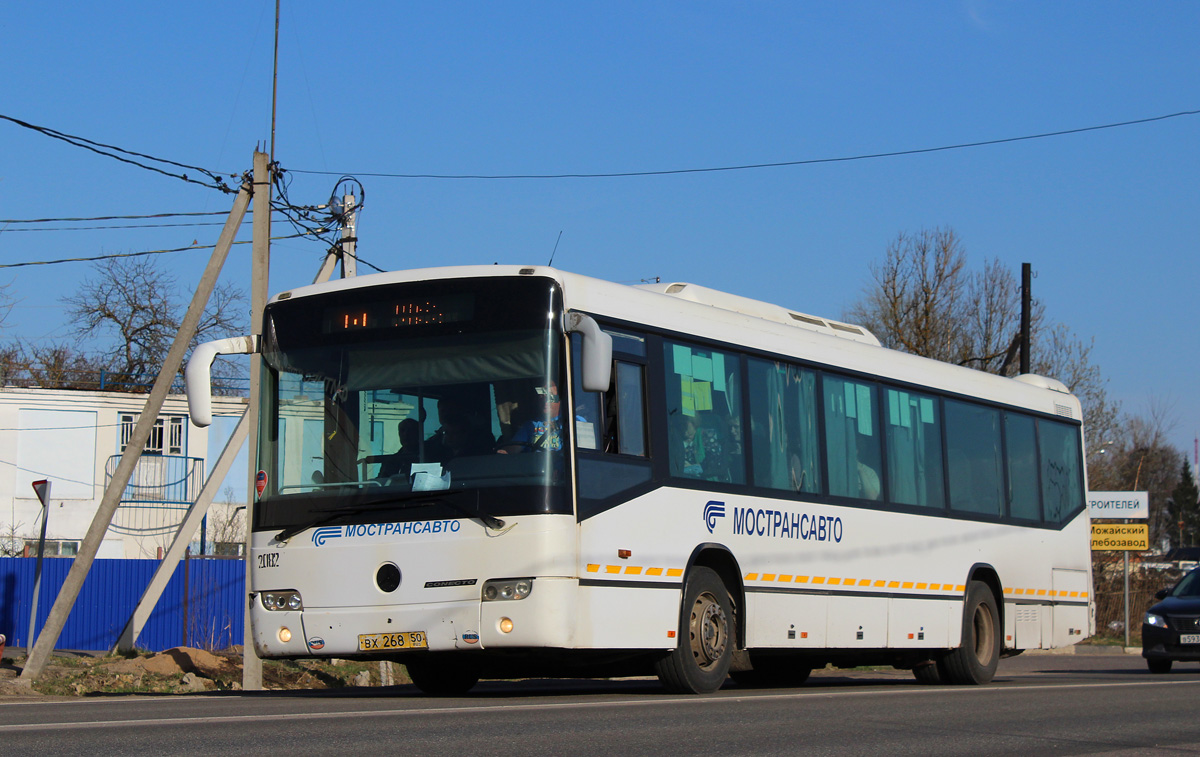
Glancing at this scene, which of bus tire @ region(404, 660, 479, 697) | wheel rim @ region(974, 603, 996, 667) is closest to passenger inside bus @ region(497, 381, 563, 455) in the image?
bus tire @ region(404, 660, 479, 697)

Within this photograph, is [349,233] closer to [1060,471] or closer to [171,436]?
[1060,471]

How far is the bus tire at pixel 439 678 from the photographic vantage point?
1215 centimetres

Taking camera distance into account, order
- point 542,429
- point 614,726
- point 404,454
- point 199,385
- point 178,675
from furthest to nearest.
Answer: point 178,675, point 199,385, point 404,454, point 542,429, point 614,726

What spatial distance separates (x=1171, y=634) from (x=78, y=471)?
34309mm

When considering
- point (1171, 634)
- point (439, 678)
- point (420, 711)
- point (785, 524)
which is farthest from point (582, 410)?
point (1171, 634)

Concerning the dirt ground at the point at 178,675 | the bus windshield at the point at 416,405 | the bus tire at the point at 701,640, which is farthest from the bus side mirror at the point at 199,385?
the dirt ground at the point at 178,675

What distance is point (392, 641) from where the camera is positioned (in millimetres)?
9961

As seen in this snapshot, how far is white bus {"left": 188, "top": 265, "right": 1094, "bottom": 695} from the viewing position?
9820 millimetres

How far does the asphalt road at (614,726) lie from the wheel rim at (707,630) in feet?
1.58

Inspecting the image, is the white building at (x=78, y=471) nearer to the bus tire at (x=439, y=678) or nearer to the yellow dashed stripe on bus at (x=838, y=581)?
the yellow dashed stripe on bus at (x=838, y=581)

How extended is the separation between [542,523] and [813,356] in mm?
4458

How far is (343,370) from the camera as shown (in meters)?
10.5

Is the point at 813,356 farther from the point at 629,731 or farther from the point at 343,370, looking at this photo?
the point at 629,731

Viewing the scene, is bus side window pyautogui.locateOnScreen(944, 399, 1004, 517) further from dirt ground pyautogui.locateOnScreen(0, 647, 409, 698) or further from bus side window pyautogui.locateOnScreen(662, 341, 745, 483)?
dirt ground pyautogui.locateOnScreen(0, 647, 409, 698)
